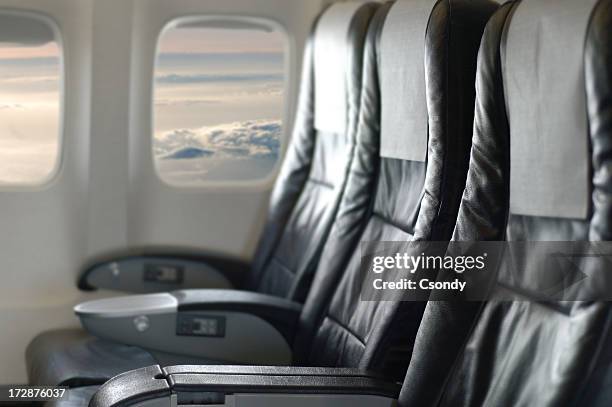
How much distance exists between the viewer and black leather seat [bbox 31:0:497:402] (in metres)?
2.21

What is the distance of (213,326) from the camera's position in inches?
117

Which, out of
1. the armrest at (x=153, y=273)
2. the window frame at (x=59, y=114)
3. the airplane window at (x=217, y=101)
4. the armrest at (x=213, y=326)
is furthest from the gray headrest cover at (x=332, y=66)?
the window frame at (x=59, y=114)

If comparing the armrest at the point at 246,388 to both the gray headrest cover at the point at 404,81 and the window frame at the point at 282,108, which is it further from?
the window frame at the point at 282,108

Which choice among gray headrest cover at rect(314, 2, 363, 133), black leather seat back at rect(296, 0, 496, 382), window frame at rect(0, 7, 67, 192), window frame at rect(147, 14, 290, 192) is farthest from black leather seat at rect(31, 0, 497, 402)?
window frame at rect(147, 14, 290, 192)

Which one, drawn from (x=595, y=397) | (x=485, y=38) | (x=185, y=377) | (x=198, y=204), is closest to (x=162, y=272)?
(x=198, y=204)

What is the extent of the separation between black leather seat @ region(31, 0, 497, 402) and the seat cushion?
3 centimetres

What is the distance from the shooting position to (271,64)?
3699 millimetres

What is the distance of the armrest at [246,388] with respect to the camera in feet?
6.60

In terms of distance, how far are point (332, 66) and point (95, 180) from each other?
39.8 inches

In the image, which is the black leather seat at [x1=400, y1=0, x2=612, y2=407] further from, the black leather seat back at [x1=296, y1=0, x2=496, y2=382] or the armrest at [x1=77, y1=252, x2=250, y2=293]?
the armrest at [x1=77, y1=252, x2=250, y2=293]

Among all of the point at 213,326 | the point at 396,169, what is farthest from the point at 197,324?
the point at 396,169

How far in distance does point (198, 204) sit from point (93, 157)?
0.42 m

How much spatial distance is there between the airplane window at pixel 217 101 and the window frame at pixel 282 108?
0.01m

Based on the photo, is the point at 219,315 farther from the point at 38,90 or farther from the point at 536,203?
the point at 536,203
